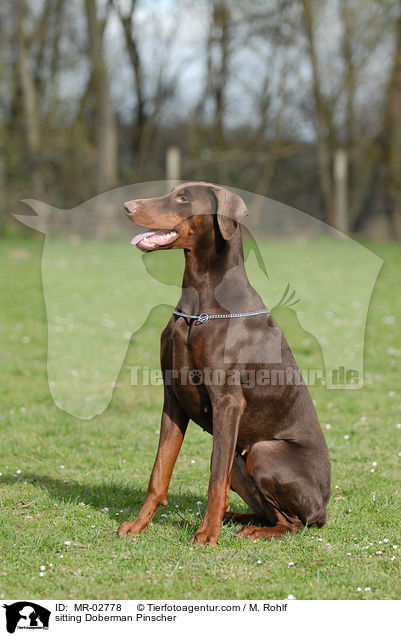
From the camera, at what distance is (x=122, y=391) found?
7.14 meters

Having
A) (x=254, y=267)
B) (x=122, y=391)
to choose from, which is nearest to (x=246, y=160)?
(x=122, y=391)

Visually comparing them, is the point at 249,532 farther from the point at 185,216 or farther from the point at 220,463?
the point at 185,216

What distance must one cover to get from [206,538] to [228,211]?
159 cm

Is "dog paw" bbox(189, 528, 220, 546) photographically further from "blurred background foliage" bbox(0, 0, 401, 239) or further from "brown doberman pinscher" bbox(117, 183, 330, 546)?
"blurred background foliage" bbox(0, 0, 401, 239)

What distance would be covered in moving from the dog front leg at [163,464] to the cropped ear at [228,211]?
90 cm

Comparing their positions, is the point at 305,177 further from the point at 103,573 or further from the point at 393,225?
the point at 103,573

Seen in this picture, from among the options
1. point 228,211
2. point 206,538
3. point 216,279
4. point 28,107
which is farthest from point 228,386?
point 28,107

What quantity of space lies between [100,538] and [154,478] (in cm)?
42

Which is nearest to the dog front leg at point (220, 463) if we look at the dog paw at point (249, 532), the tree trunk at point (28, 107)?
the dog paw at point (249, 532)

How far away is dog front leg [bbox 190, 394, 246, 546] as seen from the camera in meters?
3.55

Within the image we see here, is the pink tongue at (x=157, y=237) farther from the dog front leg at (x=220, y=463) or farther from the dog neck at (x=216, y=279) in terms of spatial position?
the dog front leg at (x=220, y=463)

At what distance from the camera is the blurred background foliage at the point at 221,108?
21906 mm
